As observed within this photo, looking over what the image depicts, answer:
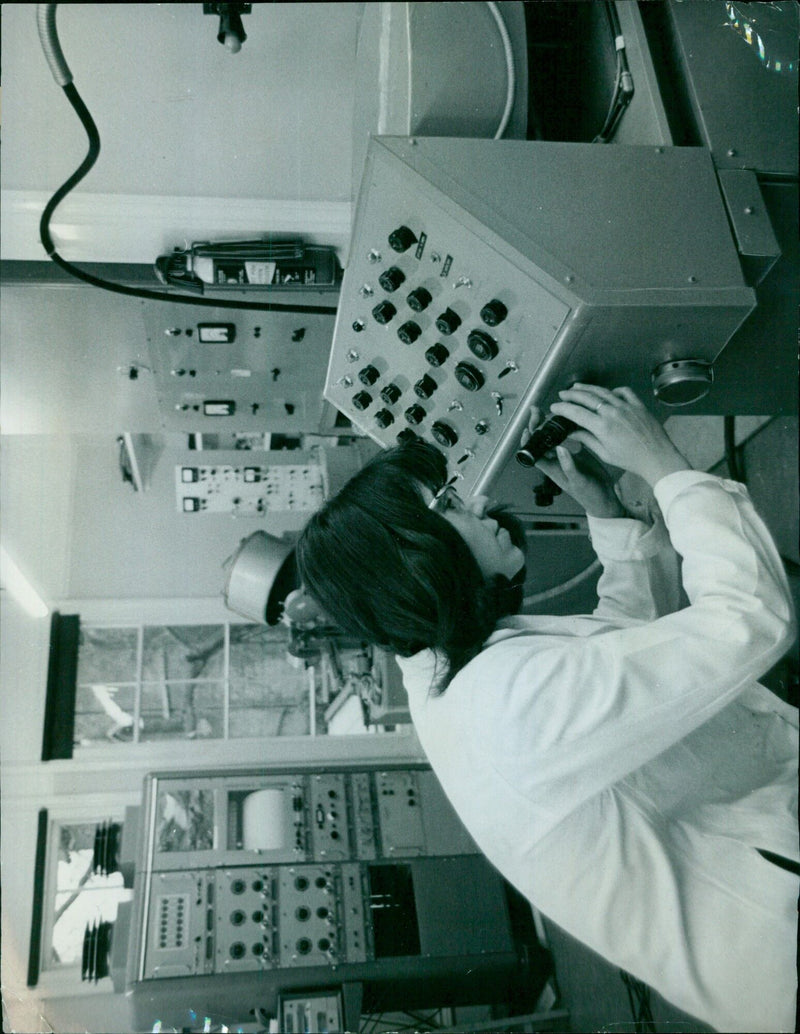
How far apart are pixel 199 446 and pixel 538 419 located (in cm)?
186

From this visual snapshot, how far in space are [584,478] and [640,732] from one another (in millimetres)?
380

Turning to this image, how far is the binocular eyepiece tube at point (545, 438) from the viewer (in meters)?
0.90

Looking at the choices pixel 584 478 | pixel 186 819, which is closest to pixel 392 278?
pixel 584 478

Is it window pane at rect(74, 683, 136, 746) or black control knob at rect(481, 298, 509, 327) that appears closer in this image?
black control knob at rect(481, 298, 509, 327)

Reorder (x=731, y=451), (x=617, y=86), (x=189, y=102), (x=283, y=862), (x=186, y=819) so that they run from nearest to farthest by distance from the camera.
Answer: (x=617, y=86) < (x=189, y=102) < (x=731, y=451) < (x=283, y=862) < (x=186, y=819)

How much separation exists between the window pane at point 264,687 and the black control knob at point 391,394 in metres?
2.15

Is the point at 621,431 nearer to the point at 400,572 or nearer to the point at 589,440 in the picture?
the point at 589,440

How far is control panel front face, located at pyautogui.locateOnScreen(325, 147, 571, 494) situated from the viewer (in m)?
0.88

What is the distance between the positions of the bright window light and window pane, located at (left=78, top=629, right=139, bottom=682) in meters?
1.05

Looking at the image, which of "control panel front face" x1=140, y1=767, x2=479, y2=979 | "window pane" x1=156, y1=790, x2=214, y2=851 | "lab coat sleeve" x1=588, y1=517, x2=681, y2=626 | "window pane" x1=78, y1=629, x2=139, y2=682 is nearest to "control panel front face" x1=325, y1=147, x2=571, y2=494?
"lab coat sleeve" x1=588, y1=517, x2=681, y2=626

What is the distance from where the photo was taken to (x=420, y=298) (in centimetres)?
97

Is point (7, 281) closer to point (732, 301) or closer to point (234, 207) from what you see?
point (234, 207)

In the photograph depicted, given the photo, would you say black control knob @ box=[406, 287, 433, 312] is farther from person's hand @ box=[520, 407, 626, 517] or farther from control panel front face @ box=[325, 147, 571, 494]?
person's hand @ box=[520, 407, 626, 517]

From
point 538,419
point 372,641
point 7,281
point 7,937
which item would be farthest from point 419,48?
point 7,937
